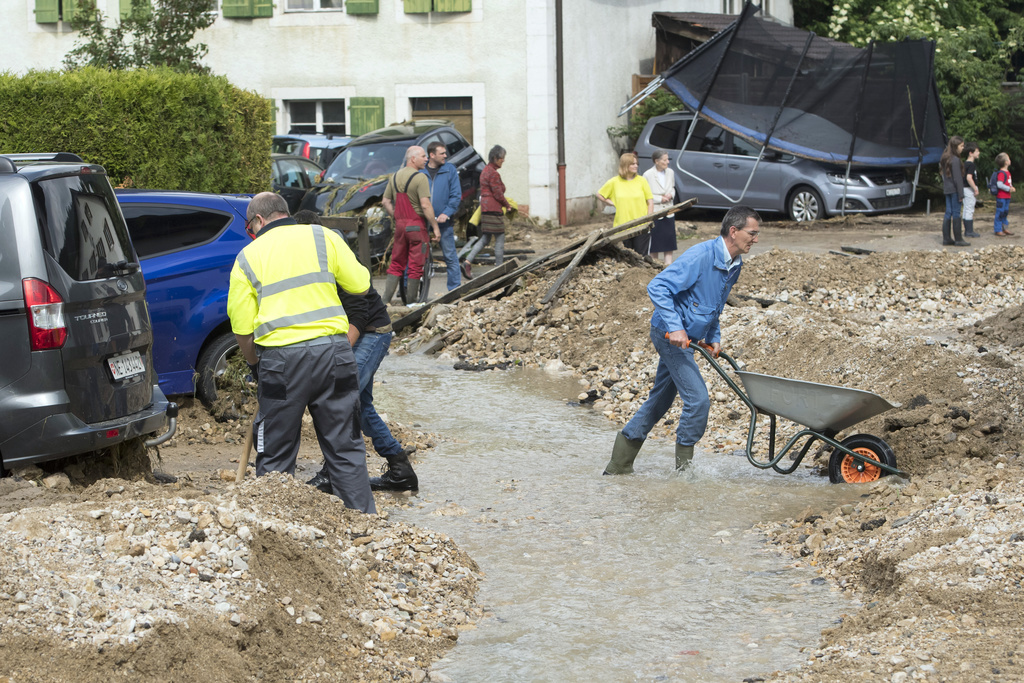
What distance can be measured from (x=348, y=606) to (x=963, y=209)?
14.9 meters

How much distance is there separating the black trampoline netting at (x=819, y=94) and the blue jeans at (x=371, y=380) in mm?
14615

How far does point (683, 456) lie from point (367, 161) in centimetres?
1149

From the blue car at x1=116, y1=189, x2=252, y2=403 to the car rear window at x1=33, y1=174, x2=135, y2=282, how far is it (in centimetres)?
196

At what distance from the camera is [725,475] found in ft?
24.8

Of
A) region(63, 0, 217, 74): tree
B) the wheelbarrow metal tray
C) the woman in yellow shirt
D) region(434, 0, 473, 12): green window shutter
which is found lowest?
the wheelbarrow metal tray

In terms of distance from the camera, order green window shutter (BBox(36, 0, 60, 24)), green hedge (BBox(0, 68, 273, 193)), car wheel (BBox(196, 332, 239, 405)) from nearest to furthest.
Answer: car wheel (BBox(196, 332, 239, 405)) < green hedge (BBox(0, 68, 273, 193)) < green window shutter (BBox(36, 0, 60, 24))

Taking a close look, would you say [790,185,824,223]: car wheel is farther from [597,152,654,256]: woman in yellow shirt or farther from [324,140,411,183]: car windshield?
[597,152,654,256]: woman in yellow shirt

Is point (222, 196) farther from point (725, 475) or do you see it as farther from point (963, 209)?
point (963, 209)

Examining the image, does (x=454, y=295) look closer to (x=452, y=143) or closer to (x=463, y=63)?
(x=452, y=143)

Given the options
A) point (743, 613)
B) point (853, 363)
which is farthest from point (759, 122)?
point (743, 613)

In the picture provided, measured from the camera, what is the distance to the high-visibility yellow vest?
567cm

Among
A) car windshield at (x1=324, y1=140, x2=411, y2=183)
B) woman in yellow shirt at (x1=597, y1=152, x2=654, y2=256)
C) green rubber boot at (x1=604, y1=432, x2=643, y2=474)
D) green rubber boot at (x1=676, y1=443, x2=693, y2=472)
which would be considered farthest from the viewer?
car windshield at (x1=324, y1=140, x2=411, y2=183)

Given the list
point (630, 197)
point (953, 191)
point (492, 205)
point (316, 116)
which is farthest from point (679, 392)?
point (316, 116)

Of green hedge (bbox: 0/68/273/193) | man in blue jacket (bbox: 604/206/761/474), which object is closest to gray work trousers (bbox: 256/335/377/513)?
man in blue jacket (bbox: 604/206/761/474)
